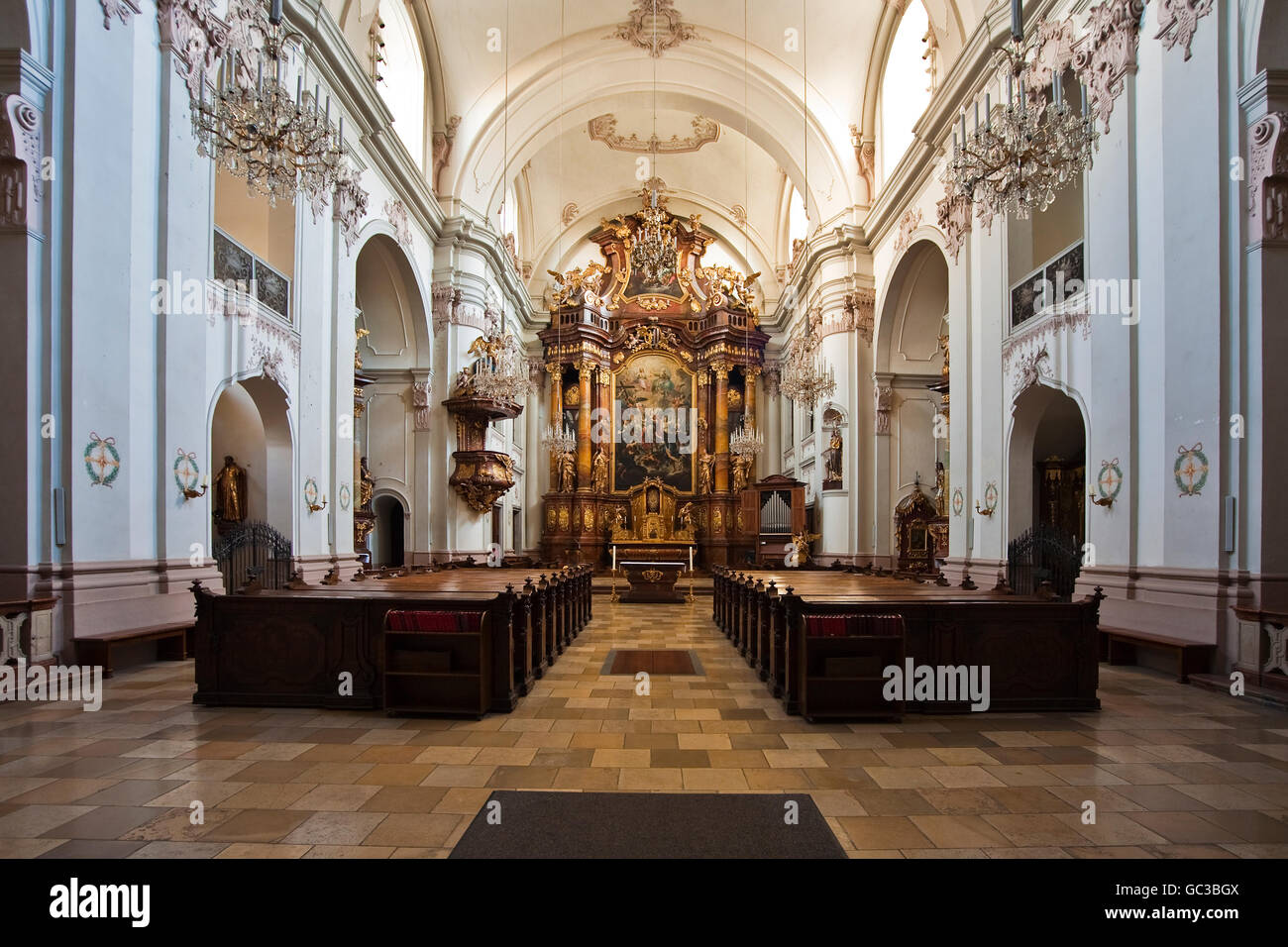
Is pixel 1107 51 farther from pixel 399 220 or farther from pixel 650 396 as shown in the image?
pixel 650 396

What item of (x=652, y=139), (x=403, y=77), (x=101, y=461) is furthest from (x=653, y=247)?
(x=101, y=461)

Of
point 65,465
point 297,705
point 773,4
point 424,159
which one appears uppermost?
point 773,4

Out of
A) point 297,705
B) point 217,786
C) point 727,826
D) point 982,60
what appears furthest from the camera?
point 982,60

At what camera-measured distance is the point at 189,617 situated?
780 centimetres

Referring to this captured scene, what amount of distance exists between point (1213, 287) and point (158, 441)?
33.9ft

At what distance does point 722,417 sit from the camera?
78.7 ft

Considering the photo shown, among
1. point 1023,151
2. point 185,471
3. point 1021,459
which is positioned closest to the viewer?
point 1023,151

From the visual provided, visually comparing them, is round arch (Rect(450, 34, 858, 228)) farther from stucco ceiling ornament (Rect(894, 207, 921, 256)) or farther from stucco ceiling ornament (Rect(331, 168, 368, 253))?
stucco ceiling ornament (Rect(331, 168, 368, 253))

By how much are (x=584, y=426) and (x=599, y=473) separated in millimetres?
1599

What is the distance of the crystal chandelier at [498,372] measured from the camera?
14969 mm

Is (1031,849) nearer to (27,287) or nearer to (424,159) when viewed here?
(27,287)

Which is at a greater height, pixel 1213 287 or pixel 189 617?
pixel 1213 287

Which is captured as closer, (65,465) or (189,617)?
(65,465)

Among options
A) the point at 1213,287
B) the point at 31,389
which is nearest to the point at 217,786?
the point at 31,389
